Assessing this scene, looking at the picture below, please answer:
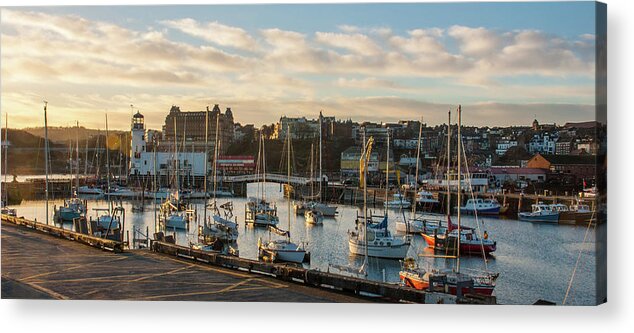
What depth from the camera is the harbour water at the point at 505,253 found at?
10383 mm

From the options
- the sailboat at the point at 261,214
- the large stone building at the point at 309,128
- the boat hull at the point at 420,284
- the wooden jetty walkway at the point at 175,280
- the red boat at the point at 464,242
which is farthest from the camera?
the sailboat at the point at 261,214

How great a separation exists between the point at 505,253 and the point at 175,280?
9.20 meters

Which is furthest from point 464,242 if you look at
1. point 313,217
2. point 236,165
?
point 236,165

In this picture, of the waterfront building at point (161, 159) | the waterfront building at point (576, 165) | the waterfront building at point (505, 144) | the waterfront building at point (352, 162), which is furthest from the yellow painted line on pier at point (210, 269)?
the waterfront building at point (161, 159)

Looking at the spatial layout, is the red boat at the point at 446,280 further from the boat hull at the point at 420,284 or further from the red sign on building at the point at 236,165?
the red sign on building at the point at 236,165

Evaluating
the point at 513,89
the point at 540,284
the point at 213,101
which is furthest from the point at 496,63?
the point at 540,284

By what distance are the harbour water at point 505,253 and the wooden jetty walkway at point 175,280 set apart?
1.61 metres

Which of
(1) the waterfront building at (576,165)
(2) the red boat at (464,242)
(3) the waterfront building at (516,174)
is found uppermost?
(1) the waterfront building at (576,165)

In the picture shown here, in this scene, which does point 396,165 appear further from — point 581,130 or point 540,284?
point 581,130

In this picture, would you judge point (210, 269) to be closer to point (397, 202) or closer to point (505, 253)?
point (505, 253)

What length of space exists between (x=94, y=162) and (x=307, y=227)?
8.65 m

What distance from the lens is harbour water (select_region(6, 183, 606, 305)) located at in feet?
34.1

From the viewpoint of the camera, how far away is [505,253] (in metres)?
15.4

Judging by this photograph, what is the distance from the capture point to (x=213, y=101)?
31.3 ft
